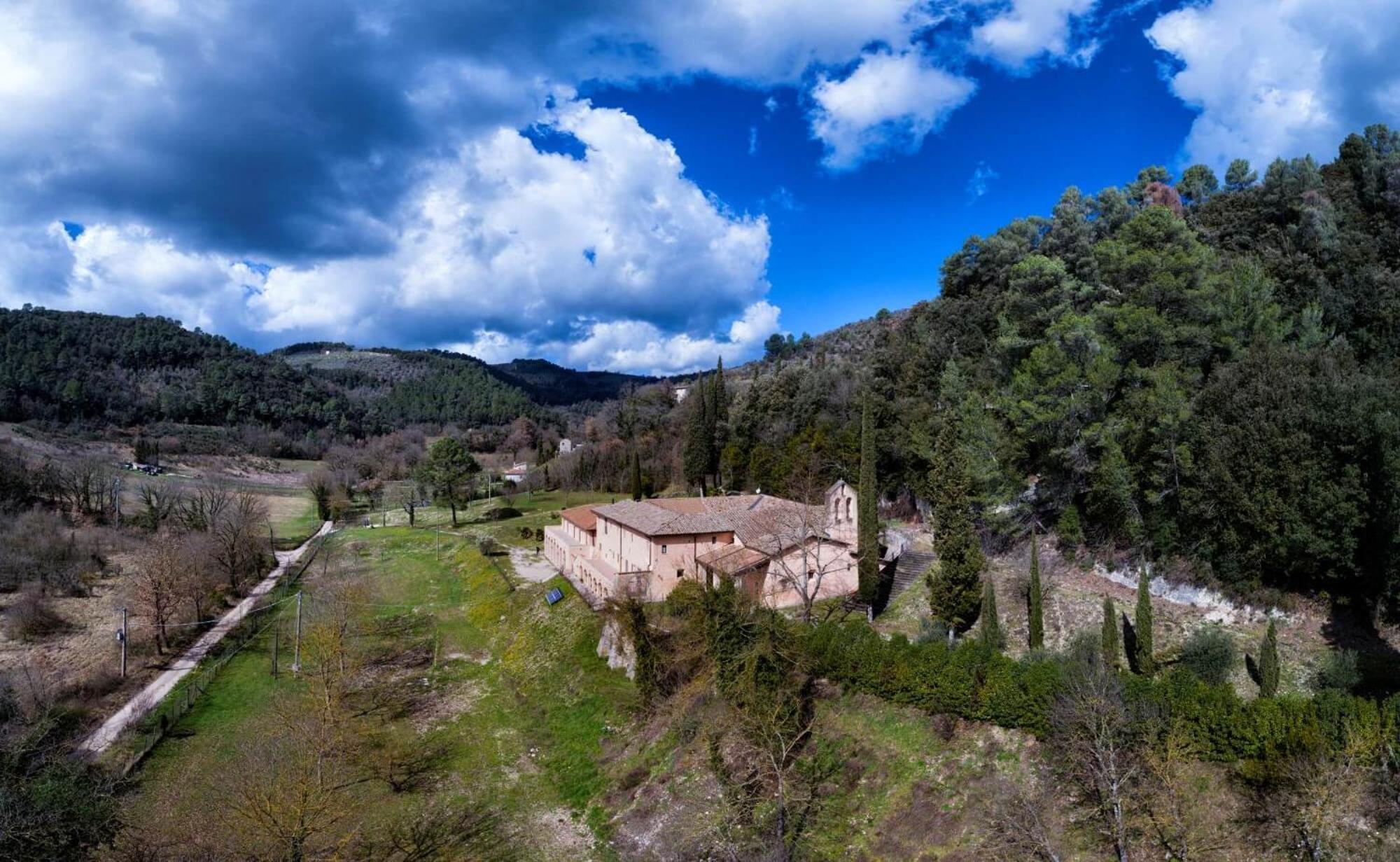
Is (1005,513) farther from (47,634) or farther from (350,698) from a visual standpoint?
(47,634)

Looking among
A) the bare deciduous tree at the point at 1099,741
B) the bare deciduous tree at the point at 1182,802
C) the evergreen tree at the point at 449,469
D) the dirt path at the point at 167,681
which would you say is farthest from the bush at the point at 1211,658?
the evergreen tree at the point at 449,469

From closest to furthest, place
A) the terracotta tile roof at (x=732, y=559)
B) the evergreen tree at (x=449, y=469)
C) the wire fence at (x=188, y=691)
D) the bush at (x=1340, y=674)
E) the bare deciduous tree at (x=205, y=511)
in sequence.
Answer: the bush at (x=1340, y=674) → the wire fence at (x=188, y=691) → the terracotta tile roof at (x=732, y=559) → the bare deciduous tree at (x=205, y=511) → the evergreen tree at (x=449, y=469)

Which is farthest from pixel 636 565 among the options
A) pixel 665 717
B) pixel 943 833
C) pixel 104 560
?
pixel 104 560

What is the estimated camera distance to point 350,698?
3184cm

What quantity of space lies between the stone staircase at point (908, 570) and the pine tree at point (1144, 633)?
1125 centimetres

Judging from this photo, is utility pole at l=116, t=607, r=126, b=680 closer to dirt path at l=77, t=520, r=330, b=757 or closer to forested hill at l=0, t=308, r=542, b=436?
dirt path at l=77, t=520, r=330, b=757

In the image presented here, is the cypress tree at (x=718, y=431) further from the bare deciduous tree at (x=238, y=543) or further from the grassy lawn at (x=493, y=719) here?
the bare deciduous tree at (x=238, y=543)

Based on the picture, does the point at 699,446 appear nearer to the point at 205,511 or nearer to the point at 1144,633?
the point at 1144,633

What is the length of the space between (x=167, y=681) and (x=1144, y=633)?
138 ft

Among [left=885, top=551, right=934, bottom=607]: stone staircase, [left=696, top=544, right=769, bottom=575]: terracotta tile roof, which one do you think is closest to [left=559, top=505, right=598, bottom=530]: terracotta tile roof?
[left=696, top=544, right=769, bottom=575]: terracotta tile roof

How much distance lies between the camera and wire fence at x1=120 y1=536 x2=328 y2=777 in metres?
27.3

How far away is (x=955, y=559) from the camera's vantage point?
27.5m

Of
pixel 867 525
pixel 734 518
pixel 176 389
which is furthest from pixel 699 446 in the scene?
pixel 176 389

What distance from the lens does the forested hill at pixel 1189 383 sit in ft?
74.0
